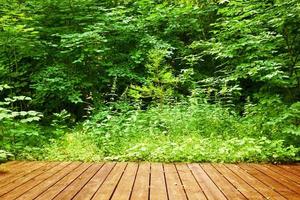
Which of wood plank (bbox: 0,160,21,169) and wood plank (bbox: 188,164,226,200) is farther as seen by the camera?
wood plank (bbox: 0,160,21,169)

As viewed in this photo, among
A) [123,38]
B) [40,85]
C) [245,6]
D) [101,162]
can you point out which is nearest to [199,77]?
[123,38]

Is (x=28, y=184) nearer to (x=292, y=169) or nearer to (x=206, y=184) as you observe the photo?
(x=206, y=184)

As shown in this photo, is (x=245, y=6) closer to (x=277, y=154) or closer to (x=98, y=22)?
(x=277, y=154)

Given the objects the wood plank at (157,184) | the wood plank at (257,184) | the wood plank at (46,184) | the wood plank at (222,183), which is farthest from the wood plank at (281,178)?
the wood plank at (46,184)

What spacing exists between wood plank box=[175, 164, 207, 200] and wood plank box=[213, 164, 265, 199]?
0.39 meters

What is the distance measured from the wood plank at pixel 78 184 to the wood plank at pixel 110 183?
0.22 m

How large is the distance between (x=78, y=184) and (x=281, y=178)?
7.27 ft

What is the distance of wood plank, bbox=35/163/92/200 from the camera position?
296 cm

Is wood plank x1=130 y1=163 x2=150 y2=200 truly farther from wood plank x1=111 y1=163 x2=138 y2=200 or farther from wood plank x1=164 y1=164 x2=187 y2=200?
wood plank x1=164 y1=164 x2=187 y2=200

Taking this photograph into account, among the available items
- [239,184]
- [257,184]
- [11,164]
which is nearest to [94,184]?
[239,184]

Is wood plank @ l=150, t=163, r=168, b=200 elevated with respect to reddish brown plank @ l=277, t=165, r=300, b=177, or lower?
elevated

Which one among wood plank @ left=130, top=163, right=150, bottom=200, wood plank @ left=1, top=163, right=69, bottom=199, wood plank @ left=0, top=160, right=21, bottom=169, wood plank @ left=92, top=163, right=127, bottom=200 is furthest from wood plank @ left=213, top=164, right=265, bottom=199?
wood plank @ left=0, top=160, right=21, bottom=169

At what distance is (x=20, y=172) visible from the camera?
13.1ft

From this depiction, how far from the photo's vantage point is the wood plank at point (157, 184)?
2.89m
